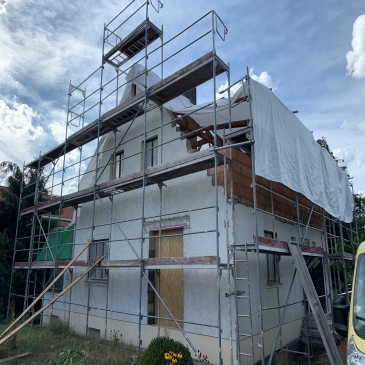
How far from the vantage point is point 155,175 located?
826cm

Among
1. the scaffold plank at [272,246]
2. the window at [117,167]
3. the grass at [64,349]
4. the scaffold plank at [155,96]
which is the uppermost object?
the scaffold plank at [155,96]

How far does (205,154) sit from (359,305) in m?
4.06

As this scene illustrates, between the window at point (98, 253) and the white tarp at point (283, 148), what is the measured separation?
4805mm

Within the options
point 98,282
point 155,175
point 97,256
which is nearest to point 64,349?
point 98,282

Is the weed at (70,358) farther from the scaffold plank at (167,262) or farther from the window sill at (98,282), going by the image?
the window sill at (98,282)

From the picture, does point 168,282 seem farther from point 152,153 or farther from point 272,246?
point 152,153

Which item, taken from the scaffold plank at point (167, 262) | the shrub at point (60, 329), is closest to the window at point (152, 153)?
the scaffold plank at point (167, 262)

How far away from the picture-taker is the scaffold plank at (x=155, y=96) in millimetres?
7816

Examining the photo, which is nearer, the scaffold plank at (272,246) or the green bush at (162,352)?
the green bush at (162,352)

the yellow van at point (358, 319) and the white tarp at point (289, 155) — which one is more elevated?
the white tarp at point (289, 155)

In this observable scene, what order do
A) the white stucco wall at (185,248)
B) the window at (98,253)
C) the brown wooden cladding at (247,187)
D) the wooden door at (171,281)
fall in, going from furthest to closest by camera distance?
the window at (98,253) → the wooden door at (171,281) → the brown wooden cladding at (247,187) → the white stucco wall at (185,248)

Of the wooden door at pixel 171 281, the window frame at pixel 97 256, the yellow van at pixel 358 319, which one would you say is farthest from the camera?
the window frame at pixel 97 256

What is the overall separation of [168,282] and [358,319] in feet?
17.8

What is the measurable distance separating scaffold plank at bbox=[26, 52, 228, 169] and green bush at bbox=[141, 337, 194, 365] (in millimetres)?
5730
